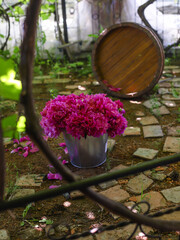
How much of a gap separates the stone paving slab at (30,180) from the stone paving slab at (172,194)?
3.66 ft

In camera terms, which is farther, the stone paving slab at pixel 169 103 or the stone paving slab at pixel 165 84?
the stone paving slab at pixel 165 84

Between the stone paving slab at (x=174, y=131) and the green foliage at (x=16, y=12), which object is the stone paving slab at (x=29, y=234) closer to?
the stone paving slab at (x=174, y=131)

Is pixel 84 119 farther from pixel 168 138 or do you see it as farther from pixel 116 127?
pixel 168 138

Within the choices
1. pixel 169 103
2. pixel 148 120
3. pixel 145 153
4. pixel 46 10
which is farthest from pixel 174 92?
pixel 46 10

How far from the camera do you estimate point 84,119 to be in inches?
98.6

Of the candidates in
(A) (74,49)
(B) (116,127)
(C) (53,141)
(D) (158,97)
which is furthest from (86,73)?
(B) (116,127)

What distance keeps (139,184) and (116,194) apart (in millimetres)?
253

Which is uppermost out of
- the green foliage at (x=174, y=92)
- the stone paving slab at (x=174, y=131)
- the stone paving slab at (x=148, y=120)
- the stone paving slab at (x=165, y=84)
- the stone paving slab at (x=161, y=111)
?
the stone paving slab at (x=165, y=84)

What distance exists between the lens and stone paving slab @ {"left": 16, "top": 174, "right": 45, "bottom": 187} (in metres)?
2.65

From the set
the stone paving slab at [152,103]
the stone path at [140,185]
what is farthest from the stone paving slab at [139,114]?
the stone paving slab at [152,103]

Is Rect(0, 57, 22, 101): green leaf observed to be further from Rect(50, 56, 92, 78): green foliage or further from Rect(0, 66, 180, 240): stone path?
Rect(50, 56, 92, 78): green foliage

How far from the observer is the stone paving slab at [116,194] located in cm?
241

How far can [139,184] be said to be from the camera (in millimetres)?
2586

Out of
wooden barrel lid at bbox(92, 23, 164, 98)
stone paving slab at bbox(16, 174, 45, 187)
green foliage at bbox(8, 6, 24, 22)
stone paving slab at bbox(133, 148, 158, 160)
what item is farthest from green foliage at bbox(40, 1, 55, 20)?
stone paving slab at bbox(16, 174, 45, 187)
